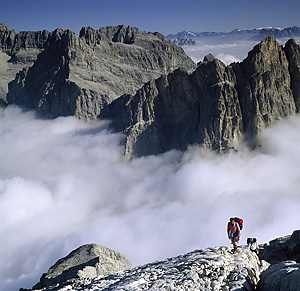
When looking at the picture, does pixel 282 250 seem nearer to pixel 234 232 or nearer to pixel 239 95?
pixel 234 232

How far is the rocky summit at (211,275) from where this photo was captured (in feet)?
88.0

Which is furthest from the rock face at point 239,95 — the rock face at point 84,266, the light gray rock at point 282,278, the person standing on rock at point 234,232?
the light gray rock at point 282,278

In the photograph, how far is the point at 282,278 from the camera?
25.8 m

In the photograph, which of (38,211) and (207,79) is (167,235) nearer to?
(207,79)

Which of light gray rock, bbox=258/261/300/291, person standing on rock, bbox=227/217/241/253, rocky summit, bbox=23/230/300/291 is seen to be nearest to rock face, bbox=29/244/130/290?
rocky summit, bbox=23/230/300/291

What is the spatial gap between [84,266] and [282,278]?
3365cm

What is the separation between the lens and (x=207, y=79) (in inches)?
6088

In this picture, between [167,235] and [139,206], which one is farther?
[139,206]

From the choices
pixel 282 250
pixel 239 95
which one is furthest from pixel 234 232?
pixel 239 95

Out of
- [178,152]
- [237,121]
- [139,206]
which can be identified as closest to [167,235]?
[139,206]

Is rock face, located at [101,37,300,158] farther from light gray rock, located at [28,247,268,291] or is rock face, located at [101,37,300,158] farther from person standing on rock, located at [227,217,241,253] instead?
light gray rock, located at [28,247,268,291]

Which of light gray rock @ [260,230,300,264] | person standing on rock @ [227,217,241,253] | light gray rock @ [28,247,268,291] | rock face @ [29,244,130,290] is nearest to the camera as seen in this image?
light gray rock @ [28,247,268,291]

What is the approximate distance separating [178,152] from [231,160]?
26.4 meters

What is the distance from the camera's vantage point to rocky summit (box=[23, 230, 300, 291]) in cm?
2681
